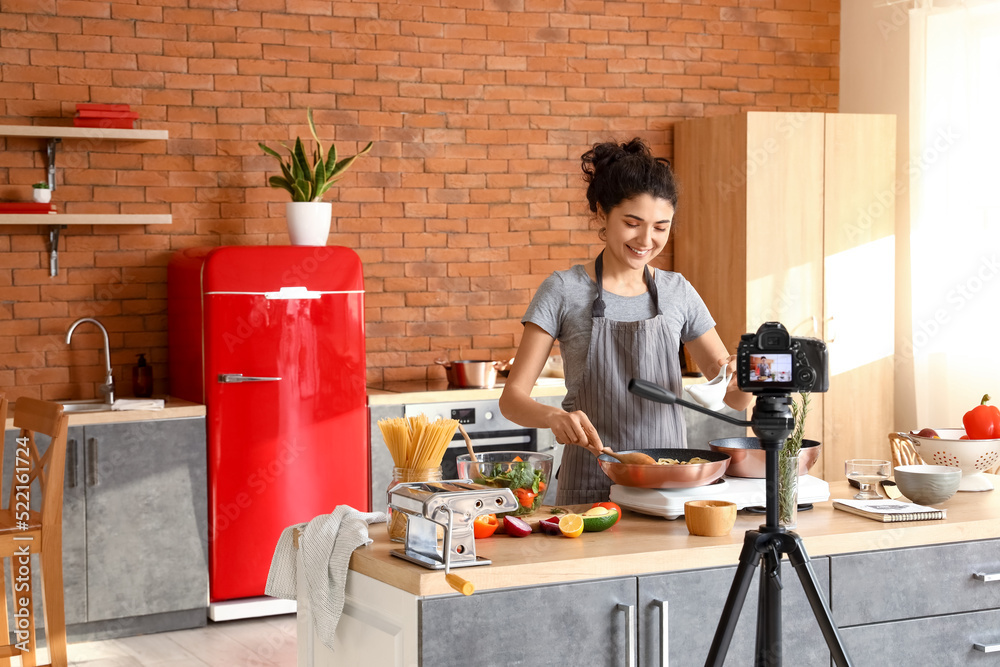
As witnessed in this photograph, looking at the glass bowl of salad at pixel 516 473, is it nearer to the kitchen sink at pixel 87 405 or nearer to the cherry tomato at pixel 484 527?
the cherry tomato at pixel 484 527

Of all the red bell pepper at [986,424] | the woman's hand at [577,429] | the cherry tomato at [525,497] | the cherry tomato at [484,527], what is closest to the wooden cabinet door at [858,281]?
the red bell pepper at [986,424]

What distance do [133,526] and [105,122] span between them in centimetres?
167

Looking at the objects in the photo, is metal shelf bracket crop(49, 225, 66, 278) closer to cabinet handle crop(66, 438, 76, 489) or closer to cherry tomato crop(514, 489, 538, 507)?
cabinet handle crop(66, 438, 76, 489)

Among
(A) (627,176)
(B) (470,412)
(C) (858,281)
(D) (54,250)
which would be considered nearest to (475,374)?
(B) (470,412)

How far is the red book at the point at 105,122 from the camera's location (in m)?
4.66

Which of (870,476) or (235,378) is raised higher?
(235,378)

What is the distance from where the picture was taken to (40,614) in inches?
172

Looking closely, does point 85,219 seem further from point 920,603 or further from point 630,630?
point 920,603

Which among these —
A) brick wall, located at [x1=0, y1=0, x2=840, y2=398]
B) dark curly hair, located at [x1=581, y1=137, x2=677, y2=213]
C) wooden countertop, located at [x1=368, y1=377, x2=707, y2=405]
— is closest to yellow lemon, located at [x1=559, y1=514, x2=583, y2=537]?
dark curly hair, located at [x1=581, y1=137, x2=677, y2=213]

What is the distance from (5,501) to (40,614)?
0.48 m

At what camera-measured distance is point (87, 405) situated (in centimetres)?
475

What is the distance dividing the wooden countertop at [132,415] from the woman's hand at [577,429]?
2.38m

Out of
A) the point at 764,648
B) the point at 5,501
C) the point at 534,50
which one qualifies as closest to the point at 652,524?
the point at 764,648

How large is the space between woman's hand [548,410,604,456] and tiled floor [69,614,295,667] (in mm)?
2090
